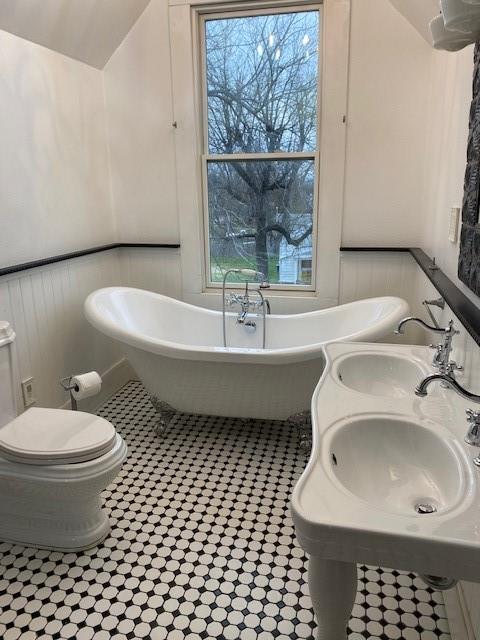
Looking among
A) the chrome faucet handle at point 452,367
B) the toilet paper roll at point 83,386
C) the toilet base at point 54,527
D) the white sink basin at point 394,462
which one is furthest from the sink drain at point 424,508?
the toilet paper roll at point 83,386

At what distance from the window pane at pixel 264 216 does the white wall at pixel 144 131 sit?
31cm

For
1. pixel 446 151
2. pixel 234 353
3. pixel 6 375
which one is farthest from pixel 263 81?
pixel 6 375

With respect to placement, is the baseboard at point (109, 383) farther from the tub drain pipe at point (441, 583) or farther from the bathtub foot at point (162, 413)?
the tub drain pipe at point (441, 583)

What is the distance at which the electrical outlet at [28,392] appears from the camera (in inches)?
91.6

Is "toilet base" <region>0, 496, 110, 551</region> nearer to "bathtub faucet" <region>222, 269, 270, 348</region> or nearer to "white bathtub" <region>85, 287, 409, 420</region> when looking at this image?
"white bathtub" <region>85, 287, 409, 420</region>

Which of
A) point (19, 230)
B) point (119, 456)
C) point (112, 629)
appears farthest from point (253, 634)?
point (19, 230)

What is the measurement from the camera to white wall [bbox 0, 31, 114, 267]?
7.20ft

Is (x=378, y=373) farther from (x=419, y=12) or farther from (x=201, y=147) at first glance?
(x=201, y=147)

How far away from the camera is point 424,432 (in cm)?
114

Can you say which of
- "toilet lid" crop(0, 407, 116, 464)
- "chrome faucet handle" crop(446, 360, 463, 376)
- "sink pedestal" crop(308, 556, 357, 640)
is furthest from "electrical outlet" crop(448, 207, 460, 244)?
"toilet lid" crop(0, 407, 116, 464)

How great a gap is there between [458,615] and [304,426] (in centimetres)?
116

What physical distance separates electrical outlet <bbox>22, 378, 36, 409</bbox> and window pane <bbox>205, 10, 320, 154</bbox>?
1834mm

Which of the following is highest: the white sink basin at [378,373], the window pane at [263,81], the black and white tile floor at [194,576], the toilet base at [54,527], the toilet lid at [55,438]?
the window pane at [263,81]

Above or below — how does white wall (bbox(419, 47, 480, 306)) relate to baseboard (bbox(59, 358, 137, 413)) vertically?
above
